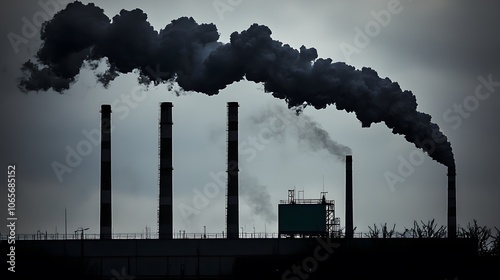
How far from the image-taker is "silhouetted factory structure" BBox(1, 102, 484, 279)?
86.7 metres

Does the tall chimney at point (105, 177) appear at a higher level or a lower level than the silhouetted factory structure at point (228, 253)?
higher

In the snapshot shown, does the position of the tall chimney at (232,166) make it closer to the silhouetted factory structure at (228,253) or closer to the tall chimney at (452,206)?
the silhouetted factory structure at (228,253)

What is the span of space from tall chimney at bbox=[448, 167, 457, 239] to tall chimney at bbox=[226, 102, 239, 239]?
41.5ft

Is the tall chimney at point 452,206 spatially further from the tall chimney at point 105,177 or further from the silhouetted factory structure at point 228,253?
the tall chimney at point 105,177

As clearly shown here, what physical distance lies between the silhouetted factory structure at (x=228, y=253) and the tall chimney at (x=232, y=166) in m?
0.06

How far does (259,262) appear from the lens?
89.4 m

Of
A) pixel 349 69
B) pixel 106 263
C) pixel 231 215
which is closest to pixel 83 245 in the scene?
pixel 106 263

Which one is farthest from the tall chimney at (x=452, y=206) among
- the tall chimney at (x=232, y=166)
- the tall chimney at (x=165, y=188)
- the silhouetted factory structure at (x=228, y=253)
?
the tall chimney at (x=165, y=188)

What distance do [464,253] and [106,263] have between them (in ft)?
66.4

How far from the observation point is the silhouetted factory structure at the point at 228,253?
8669 centimetres

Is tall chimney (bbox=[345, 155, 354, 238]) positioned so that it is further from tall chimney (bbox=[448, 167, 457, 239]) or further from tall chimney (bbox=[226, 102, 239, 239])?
tall chimney (bbox=[226, 102, 239, 239])

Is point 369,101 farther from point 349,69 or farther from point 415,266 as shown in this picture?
point 415,266

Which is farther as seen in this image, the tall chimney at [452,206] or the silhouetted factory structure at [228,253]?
the tall chimney at [452,206]

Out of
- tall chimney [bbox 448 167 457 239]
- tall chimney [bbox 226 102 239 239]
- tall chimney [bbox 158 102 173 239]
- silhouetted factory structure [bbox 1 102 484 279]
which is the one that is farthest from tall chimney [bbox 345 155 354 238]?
tall chimney [bbox 158 102 173 239]
